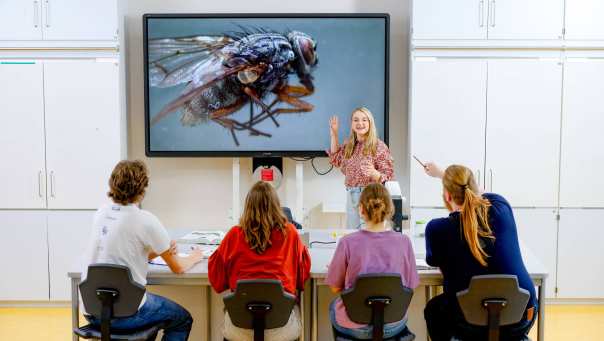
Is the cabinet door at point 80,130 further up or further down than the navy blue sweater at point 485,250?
further up

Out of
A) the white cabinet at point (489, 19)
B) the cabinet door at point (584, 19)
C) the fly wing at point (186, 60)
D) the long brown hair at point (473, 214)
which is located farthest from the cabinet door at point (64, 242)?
the cabinet door at point (584, 19)

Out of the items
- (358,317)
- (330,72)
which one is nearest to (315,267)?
(358,317)

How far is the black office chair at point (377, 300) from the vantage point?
8.14 ft

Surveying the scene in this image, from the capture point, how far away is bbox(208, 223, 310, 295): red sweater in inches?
103

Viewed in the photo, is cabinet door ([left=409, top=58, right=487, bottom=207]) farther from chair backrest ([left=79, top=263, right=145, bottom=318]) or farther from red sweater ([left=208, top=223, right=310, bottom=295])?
chair backrest ([left=79, top=263, right=145, bottom=318])

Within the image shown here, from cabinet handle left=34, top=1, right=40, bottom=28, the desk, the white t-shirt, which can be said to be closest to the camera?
the white t-shirt

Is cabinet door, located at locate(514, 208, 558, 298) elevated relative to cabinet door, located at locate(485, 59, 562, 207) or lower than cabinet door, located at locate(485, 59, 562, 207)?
lower

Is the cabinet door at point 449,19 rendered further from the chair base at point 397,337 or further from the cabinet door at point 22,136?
the cabinet door at point 22,136

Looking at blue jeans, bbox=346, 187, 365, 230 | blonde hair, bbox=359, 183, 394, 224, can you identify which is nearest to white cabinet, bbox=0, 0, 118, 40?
blue jeans, bbox=346, 187, 365, 230

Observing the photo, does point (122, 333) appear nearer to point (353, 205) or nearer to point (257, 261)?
point (257, 261)

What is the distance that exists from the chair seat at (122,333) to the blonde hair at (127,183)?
0.57 meters

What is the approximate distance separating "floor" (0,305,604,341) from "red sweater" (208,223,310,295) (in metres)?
1.90

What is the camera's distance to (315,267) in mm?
2955

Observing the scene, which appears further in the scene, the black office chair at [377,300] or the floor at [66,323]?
the floor at [66,323]
